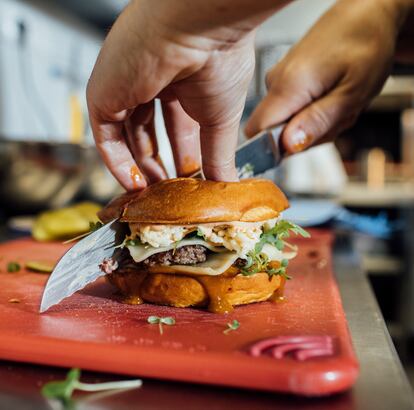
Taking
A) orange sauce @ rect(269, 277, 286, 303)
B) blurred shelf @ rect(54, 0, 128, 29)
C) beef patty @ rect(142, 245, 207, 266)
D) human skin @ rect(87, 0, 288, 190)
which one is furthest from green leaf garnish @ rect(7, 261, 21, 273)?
blurred shelf @ rect(54, 0, 128, 29)

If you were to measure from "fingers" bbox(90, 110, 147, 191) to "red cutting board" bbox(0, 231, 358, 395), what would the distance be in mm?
275

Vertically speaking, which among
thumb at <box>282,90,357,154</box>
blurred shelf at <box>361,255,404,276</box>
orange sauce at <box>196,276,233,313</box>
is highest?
blurred shelf at <box>361,255,404,276</box>

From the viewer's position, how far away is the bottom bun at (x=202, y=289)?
1220 millimetres

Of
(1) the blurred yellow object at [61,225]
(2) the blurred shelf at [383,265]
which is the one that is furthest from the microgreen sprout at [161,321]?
(2) the blurred shelf at [383,265]

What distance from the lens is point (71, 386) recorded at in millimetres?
771

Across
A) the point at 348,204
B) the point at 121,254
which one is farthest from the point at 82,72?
the point at 121,254

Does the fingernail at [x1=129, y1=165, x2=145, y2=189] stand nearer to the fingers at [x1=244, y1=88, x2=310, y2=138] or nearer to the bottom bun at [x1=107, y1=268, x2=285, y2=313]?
the bottom bun at [x1=107, y1=268, x2=285, y2=313]

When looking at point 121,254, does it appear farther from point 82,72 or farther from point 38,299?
point 82,72

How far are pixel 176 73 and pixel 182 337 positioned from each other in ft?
1.44

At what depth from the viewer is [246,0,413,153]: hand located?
1689mm

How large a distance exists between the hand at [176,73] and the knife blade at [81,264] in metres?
0.23

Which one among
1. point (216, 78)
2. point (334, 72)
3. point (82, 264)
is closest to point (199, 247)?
point (82, 264)

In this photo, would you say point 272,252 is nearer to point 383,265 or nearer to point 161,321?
point 161,321

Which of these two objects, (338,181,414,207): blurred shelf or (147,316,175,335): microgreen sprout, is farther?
(338,181,414,207): blurred shelf
